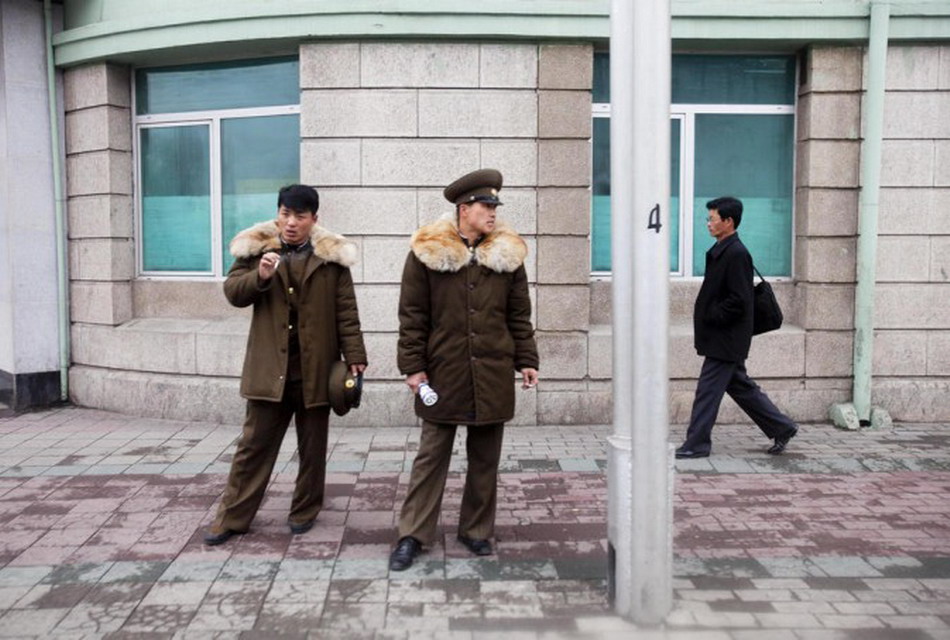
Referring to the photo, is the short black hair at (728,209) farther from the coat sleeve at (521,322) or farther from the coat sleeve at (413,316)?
the coat sleeve at (413,316)

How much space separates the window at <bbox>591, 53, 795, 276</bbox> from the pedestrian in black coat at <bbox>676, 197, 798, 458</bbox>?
187 cm

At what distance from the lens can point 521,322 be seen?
4969 mm

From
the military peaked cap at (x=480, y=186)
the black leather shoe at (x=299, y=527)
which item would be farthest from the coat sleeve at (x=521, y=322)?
the black leather shoe at (x=299, y=527)

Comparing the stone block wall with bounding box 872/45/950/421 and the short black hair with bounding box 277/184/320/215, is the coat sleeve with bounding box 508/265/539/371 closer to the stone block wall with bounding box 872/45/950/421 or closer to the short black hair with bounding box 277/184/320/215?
the short black hair with bounding box 277/184/320/215

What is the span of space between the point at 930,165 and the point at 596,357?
11.5 ft

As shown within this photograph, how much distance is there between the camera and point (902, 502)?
227 inches

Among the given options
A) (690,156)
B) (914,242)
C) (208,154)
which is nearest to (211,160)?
(208,154)

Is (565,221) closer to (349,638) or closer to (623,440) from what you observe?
(623,440)

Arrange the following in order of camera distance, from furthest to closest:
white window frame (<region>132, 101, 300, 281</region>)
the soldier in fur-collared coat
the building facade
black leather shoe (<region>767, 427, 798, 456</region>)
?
white window frame (<region>132, 101, 300, 281</region>) < the building facade < black leather shoe (<region>767, 427, 798, 456</region>) < the soldier in fur-collared coat

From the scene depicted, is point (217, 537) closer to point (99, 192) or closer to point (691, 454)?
point (691, 454)

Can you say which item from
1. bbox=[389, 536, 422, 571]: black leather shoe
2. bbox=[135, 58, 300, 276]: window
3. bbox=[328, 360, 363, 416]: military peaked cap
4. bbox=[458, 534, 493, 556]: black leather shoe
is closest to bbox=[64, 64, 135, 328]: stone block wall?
bbox=[135, 58, 300, 276]: window

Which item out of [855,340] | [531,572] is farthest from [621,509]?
[855,340]

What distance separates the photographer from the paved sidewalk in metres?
3.98

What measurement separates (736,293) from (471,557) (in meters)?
3.03
